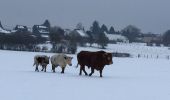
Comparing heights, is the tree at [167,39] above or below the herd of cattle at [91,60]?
below

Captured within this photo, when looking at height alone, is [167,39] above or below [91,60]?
below

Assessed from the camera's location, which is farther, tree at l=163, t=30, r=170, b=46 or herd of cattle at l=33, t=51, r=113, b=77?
tree at l=163, t=30, r=170, b=46

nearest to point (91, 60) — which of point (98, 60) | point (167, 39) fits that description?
point (98, 60)

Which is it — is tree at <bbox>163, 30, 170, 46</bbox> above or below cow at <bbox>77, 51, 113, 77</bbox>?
below

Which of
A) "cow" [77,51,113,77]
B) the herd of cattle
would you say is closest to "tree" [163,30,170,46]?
the herd of cattle

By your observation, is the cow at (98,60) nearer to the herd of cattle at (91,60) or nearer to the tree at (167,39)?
the herd of cattle at (91,60)

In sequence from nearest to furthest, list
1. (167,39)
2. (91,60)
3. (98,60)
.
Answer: (98,60), (91,60), (167,39)

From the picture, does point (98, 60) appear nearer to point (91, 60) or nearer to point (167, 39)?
point (91, 60)

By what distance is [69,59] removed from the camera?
934 inches

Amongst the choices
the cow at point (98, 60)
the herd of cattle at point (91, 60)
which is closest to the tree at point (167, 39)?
the herd of cattle at point (91, 60)

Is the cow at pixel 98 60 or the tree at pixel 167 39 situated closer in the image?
the cow at pixel 98 60

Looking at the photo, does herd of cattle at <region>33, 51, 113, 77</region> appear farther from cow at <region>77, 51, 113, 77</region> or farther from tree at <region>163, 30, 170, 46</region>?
tree at <region>163, 30, 170, 46</region>

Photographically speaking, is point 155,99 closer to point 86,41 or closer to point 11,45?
point 11,45

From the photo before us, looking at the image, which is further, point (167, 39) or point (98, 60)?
point (167, 39)
